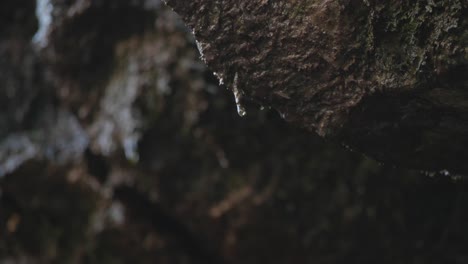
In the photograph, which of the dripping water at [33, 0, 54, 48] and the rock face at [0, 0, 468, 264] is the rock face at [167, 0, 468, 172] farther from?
the dripping water at [33, 0, 54, 48]

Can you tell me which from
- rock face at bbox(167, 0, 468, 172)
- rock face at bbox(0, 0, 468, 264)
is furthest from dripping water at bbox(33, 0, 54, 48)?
rock face at bbox(167, 0, 468, 172)

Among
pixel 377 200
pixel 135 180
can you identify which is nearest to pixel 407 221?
pixel 377 200

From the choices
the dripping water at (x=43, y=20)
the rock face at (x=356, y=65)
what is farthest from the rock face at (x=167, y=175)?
the rock face at (x=356, y=65)

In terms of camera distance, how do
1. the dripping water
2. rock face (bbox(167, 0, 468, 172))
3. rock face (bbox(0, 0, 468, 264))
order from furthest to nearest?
the dripping water, rock face (bbox(0, 0, 468, 264)), rock face (bbox(167, 0, 468, 172))

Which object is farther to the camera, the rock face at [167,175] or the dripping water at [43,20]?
the dripping water at [43,20]

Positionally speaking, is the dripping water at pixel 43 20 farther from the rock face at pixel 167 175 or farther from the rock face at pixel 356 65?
the rock face at pixel 356 65

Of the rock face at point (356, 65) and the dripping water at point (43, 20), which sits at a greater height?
the dripping water at point (43, 20)

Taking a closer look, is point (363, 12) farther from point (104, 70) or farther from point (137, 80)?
point (104, 70)
